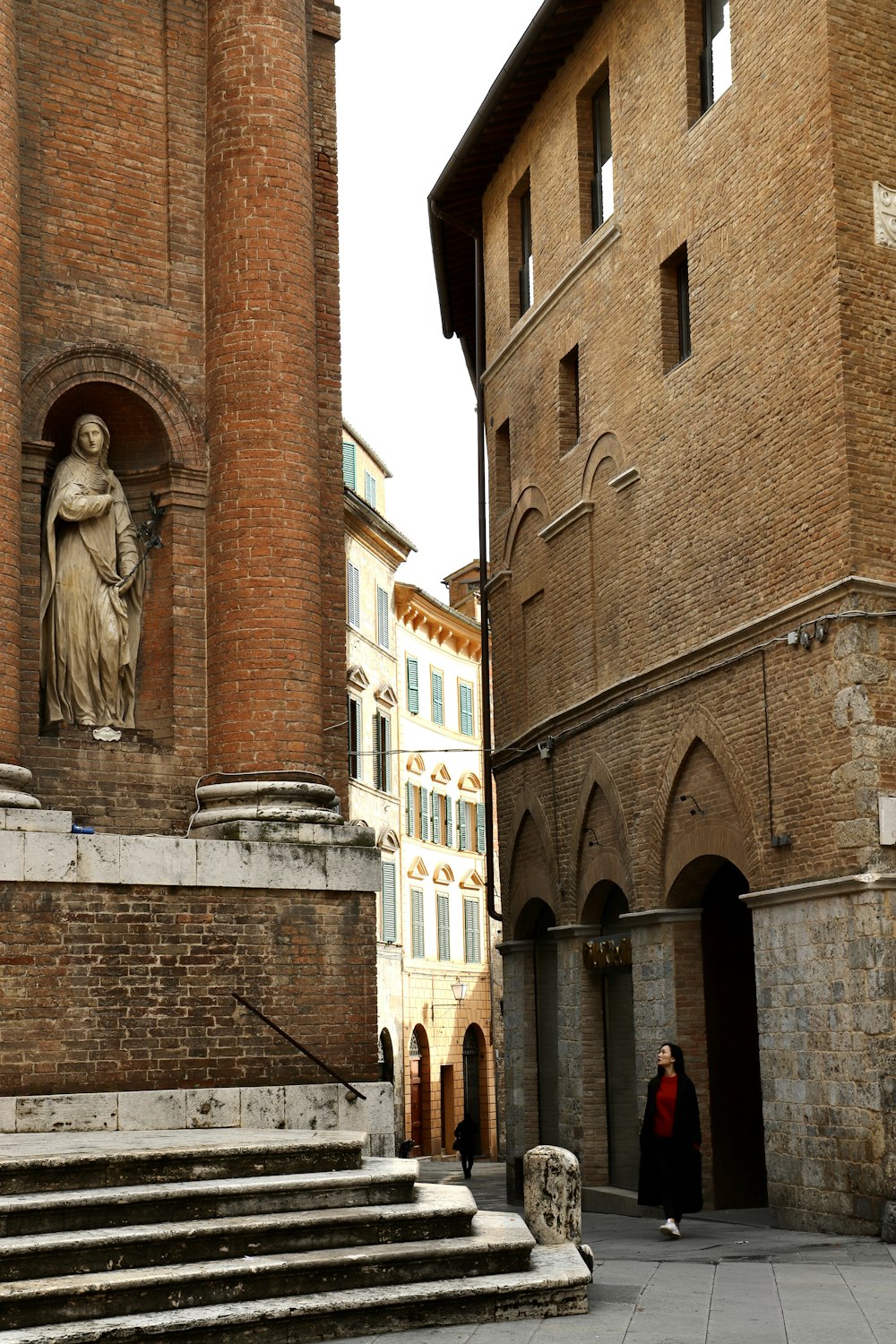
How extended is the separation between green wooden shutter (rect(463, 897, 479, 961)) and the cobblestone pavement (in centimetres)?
3499

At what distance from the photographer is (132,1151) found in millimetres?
10602

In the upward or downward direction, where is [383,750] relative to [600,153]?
downward

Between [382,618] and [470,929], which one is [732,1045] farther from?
[470,929]

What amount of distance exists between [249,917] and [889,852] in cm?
555

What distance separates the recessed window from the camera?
85.0 feet

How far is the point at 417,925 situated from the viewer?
4659 cm

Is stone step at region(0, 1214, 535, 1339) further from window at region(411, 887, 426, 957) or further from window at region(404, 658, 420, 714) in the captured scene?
window at region(404, 658, 420, 714)

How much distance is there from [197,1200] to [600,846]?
12.2 meters

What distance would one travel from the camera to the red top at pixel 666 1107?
15.0m

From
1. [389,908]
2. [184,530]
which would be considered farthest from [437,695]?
[184,530]

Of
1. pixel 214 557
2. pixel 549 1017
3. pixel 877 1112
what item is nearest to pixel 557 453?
pixel 549 1017

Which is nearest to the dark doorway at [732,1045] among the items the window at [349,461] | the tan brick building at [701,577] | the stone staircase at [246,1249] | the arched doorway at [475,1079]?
the tan brick building at [701,577]

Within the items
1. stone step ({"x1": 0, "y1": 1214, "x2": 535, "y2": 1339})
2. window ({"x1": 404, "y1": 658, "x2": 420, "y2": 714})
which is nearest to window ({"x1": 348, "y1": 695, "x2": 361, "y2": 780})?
window ({"x1": 404, "y1": 658, "x2": 420, "y2": 714})

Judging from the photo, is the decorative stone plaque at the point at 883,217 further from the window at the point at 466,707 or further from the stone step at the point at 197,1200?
the window at the point at 466,707
